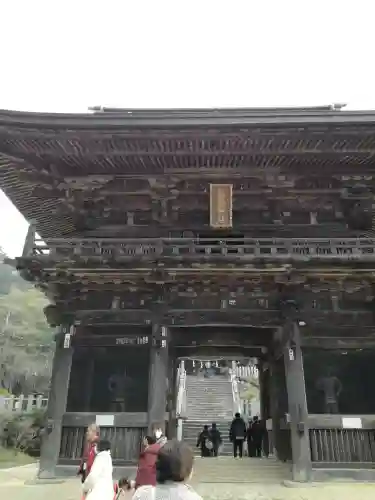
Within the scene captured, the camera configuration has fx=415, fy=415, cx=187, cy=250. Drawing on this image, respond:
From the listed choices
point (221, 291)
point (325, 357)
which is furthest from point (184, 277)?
point (325, 357)

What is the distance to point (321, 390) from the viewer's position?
36.3 feet

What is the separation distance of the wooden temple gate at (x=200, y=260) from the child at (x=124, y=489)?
3319 mm

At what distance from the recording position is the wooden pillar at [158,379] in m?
9.88

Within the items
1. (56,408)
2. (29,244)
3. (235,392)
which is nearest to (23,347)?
(235,392)

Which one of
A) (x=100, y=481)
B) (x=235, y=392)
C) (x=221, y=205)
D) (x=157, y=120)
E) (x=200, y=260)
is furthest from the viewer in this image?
(x=235, y=392)

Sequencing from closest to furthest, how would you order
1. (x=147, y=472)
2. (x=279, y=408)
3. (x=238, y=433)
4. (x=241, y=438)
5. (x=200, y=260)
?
(x=147, y=472), (x=200, y=260), (x=279, y=408), (x=241, y=438), (x=238, y=433)

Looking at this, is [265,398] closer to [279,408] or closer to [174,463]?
[279,408]

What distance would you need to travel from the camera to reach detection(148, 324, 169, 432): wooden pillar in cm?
988

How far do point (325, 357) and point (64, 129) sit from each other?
895cm

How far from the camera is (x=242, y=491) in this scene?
9117mm

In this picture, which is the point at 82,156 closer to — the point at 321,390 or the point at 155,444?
the point at 155,444

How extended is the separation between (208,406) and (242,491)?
68.0ft

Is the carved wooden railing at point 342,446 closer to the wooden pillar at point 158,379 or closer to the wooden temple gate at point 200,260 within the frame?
the wooden temple gate at point 200,260

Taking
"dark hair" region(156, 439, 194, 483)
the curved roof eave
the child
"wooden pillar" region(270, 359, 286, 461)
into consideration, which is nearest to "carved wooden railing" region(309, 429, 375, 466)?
"wooden pillar" region(270, 359, 286, 461)
